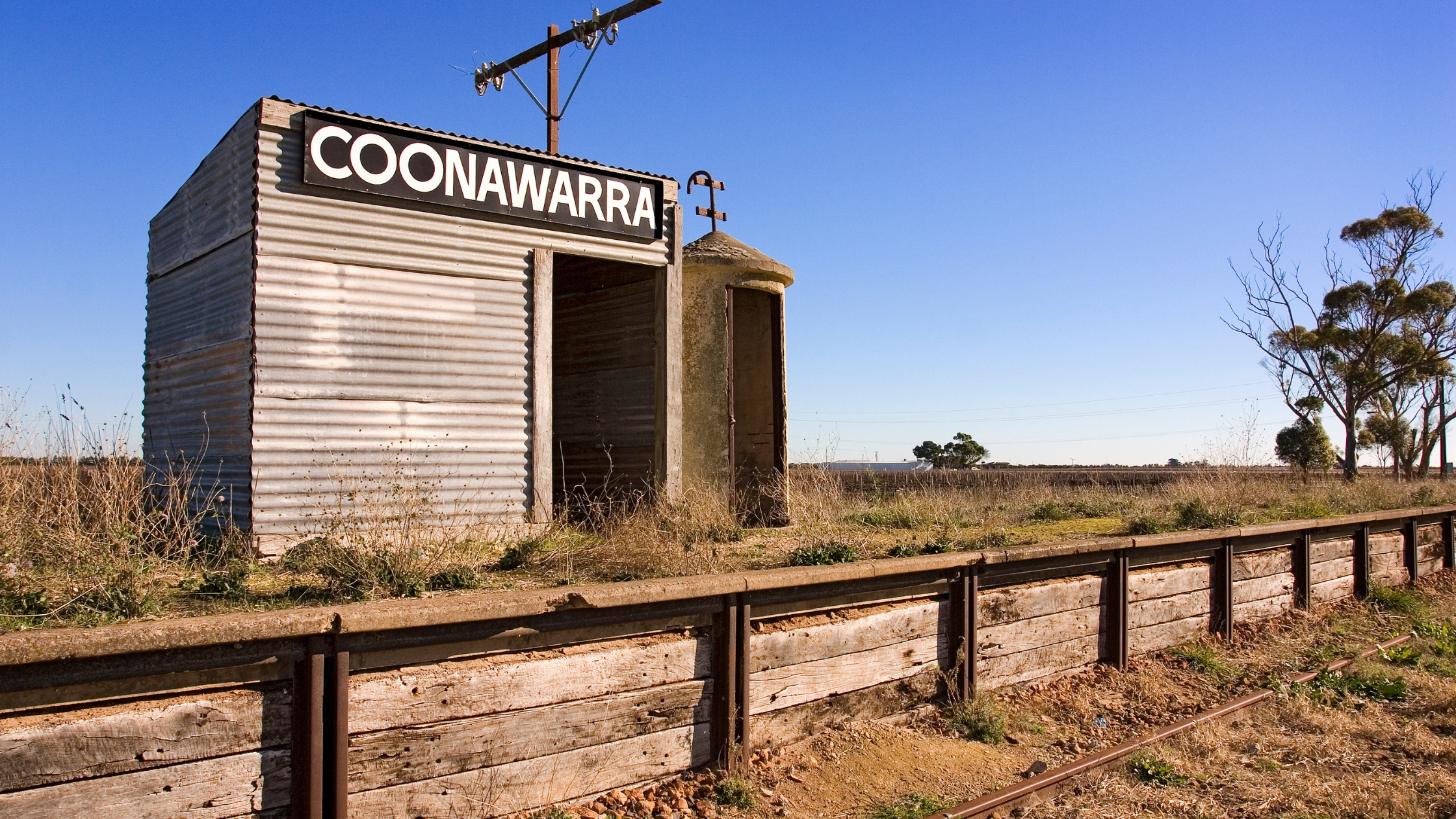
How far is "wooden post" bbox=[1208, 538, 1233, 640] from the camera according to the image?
8883 millimetres

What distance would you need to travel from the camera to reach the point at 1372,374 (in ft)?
90.7

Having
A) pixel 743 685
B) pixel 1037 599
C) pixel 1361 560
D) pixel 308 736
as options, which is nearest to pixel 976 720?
pixel 1037 599

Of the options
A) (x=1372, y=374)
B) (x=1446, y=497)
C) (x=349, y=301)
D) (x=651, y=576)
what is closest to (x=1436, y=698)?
(x=651, y=576)

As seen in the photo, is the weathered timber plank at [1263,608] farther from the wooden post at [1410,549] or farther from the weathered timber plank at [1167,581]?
the wooden post at [1410,549]

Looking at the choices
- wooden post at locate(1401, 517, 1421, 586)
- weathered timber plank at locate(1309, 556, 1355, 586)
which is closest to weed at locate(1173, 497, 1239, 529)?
weathered timber plank at locate(1309, 556, 1355, 586)

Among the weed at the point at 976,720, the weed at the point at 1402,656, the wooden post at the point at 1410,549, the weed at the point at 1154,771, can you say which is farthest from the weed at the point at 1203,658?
the wooden post at the point at 1410,549

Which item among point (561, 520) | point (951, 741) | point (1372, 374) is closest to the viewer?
point (951, 741)

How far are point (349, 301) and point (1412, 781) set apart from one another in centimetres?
789

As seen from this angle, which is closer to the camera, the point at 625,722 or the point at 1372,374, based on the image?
the point at 625,722

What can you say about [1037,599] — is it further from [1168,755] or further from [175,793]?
[175,793]

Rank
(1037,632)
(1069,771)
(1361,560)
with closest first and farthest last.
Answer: (1069,771) < (1037,632) < (1361,560)

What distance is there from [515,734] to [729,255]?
6.67m

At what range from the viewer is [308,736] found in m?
3.83

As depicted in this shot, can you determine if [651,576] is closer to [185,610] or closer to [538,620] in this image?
[538,620]
